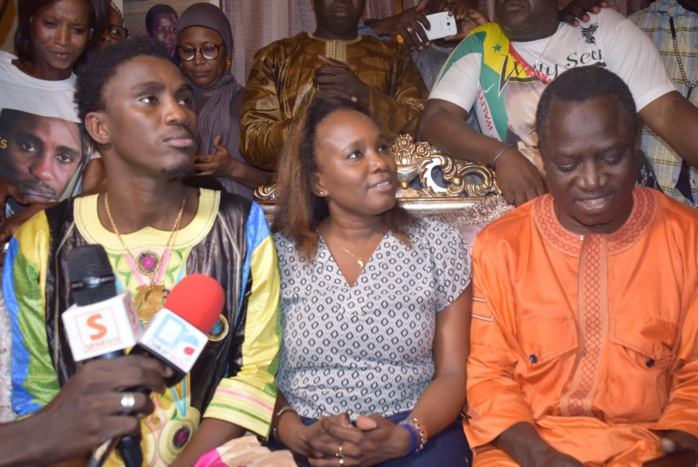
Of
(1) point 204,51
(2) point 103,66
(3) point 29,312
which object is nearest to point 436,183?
(2) point 103,66

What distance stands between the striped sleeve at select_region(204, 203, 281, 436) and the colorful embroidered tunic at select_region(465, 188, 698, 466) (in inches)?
24.1

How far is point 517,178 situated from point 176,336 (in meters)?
1.73

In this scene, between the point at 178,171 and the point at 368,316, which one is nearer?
the point at 178,171

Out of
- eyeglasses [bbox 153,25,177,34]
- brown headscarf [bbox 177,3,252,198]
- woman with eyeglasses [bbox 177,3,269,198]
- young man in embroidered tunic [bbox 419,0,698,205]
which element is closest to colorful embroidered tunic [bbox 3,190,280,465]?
young man in embroidered tunic [bbox 419,0,698,205]

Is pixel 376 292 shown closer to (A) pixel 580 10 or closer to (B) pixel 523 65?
(B) pixel 523 65

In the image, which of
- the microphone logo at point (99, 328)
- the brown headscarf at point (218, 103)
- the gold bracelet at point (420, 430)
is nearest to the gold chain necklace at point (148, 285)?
the microphone logo at point (99, 328)

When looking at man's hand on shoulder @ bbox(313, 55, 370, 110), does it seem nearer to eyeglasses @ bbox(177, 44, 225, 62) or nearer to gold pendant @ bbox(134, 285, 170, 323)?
eyeglasses @ bbox(177, 44, 225, 62)

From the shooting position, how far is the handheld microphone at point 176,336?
1.47 m

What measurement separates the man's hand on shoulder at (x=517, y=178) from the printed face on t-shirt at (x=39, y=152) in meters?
1.83

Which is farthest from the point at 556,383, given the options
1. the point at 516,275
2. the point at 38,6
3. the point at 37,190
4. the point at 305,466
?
the point at 38,6

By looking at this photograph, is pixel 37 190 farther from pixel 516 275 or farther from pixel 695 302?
pixel 695 302

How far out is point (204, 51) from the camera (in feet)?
13.9

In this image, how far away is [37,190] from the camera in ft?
10.6

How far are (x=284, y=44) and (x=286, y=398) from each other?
87.6 inches
